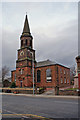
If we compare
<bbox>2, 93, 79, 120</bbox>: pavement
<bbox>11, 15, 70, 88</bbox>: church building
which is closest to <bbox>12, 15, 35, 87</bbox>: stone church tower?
<bbox>11, 15, 70, 88</bbox>: church building

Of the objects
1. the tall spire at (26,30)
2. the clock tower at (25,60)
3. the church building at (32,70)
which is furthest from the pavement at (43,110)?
the tall spire at (26,30)

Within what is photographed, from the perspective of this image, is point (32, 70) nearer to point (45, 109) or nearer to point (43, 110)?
point (45, 109)

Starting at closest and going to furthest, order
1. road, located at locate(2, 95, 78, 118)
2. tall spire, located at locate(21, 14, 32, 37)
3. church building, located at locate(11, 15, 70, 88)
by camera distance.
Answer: road, located at locate(2, 95, 78, 118)
church building, located at locate(11, 15, 70, 88)
tall spire, located at locate(21, 14, 32, 37)

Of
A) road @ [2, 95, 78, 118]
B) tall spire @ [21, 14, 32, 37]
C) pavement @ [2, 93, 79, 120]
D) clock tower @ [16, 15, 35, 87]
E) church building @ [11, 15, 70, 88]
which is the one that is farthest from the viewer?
tall spire @ [21, 14, 32, 37]

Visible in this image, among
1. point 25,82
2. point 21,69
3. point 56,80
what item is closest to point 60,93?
point 56,80

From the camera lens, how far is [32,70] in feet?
132

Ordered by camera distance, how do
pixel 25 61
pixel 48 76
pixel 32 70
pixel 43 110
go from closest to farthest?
pixel 43 110, pixel 48 76, pixel 25 61, pixel 32 70

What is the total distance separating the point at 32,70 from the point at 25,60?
428 centimetres

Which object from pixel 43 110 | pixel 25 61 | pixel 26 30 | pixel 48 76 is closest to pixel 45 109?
pixel 43 110

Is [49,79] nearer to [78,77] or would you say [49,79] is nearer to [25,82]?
[25,82]

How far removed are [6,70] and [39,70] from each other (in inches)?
1220

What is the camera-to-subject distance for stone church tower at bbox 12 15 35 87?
3859 cm

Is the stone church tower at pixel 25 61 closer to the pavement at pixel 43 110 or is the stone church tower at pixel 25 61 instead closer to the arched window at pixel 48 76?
the arched window at pixel 48 76

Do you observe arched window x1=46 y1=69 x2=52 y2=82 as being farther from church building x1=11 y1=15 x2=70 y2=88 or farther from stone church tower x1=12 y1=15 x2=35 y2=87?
stone church tower x1=12 y1=15 x2=35 y2=87
